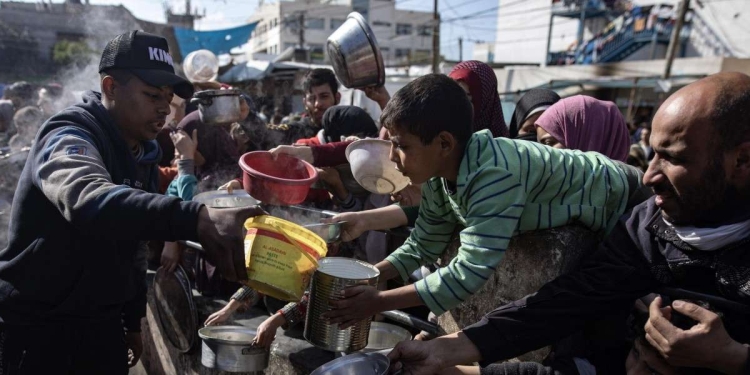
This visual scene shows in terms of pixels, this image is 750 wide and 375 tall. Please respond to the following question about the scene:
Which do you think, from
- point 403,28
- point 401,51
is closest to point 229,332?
point 401,51

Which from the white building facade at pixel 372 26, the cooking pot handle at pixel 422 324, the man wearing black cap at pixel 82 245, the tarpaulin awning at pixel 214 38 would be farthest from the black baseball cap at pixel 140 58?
the white building facade at pixel 372 26

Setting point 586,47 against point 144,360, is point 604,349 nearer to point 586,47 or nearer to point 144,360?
point 144,360

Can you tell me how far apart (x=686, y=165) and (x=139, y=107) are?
2250mm

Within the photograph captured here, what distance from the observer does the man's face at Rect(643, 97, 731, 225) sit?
1.37 meters

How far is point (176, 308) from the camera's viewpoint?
3.40 metres

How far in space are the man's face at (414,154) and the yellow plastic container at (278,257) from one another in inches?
20.8

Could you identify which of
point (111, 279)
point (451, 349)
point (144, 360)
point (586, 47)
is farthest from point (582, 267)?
point (586, 47)

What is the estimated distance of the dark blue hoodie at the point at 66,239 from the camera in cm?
171

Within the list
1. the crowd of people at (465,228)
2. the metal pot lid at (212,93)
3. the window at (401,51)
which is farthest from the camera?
the window at (401,51)

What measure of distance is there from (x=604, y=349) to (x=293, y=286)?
122 centimetres

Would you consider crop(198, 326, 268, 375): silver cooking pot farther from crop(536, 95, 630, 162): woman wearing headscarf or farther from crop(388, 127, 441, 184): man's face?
crop(536, 95, 630, 162): woman wearing headscarf

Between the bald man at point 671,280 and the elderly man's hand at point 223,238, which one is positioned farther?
the elderly man's hand at point 223,238

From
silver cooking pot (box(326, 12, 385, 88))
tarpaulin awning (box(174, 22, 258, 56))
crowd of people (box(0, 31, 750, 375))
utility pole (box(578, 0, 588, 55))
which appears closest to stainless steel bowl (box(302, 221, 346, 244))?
crowd of people (box(0, 31, 750, 375))

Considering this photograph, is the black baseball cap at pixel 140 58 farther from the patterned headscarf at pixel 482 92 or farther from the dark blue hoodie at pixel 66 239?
the patterned headscarf at pixel 482 92
